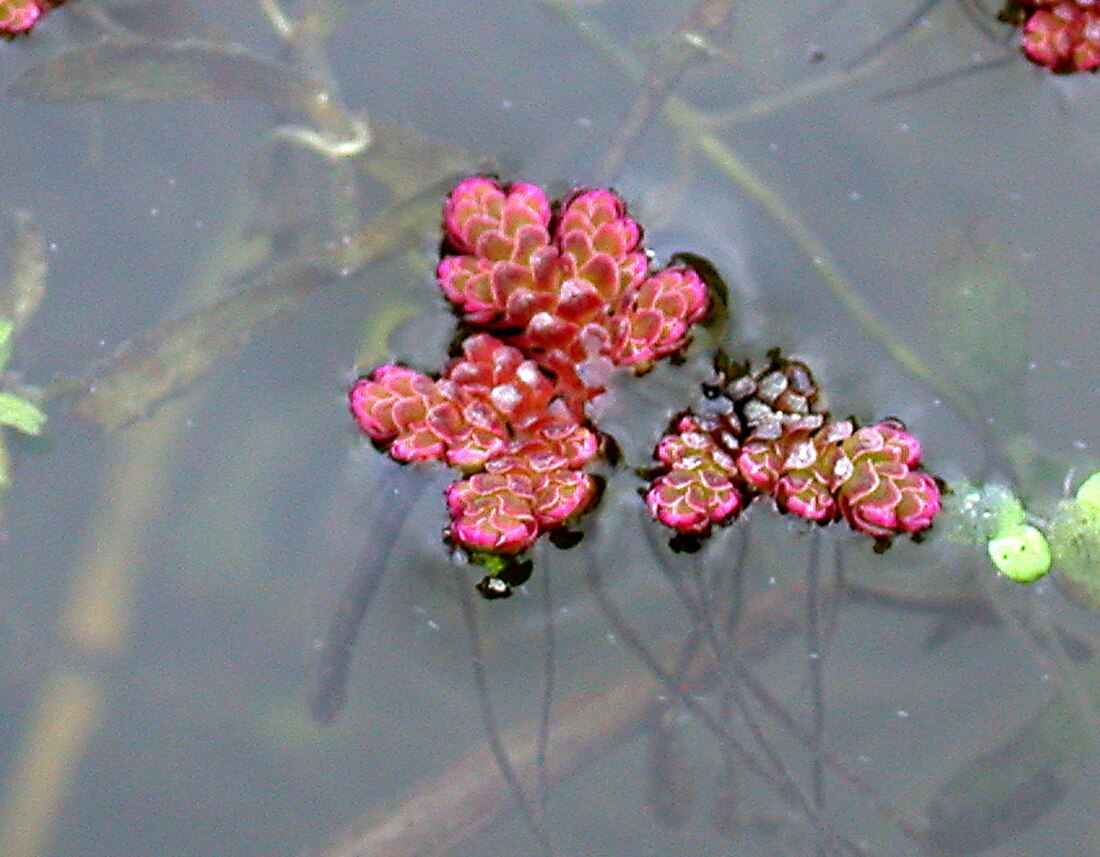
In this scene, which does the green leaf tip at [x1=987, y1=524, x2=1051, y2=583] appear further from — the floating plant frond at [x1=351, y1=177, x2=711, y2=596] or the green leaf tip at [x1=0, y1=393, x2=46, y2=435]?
the green leaf tip at [x1=0, y1=393, x2=46, y2=435]

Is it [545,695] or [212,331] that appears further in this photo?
[212,331]

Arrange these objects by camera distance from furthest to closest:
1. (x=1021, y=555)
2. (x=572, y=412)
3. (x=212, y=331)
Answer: (x=212, y=331) < (x=572, y=412) < (x=1021, y=555)

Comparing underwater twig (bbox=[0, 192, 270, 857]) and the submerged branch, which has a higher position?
the submerged branch

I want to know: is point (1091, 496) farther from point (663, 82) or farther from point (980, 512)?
point (663, 82)

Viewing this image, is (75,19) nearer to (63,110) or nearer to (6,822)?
(63,110)

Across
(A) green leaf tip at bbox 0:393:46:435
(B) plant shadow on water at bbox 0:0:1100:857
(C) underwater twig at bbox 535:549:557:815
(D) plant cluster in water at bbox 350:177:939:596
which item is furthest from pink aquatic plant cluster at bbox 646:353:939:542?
(A) green leaf tip at bbox 0:393:46:435

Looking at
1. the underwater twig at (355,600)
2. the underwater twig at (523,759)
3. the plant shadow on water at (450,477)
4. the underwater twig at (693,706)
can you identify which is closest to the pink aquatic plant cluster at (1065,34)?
the plant shadow on water at (450,477)

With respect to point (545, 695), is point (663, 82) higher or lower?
higher

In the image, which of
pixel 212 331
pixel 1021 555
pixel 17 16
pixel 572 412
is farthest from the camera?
pixel 17 16

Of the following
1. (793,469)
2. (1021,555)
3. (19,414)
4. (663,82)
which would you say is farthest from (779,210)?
(19,414)
